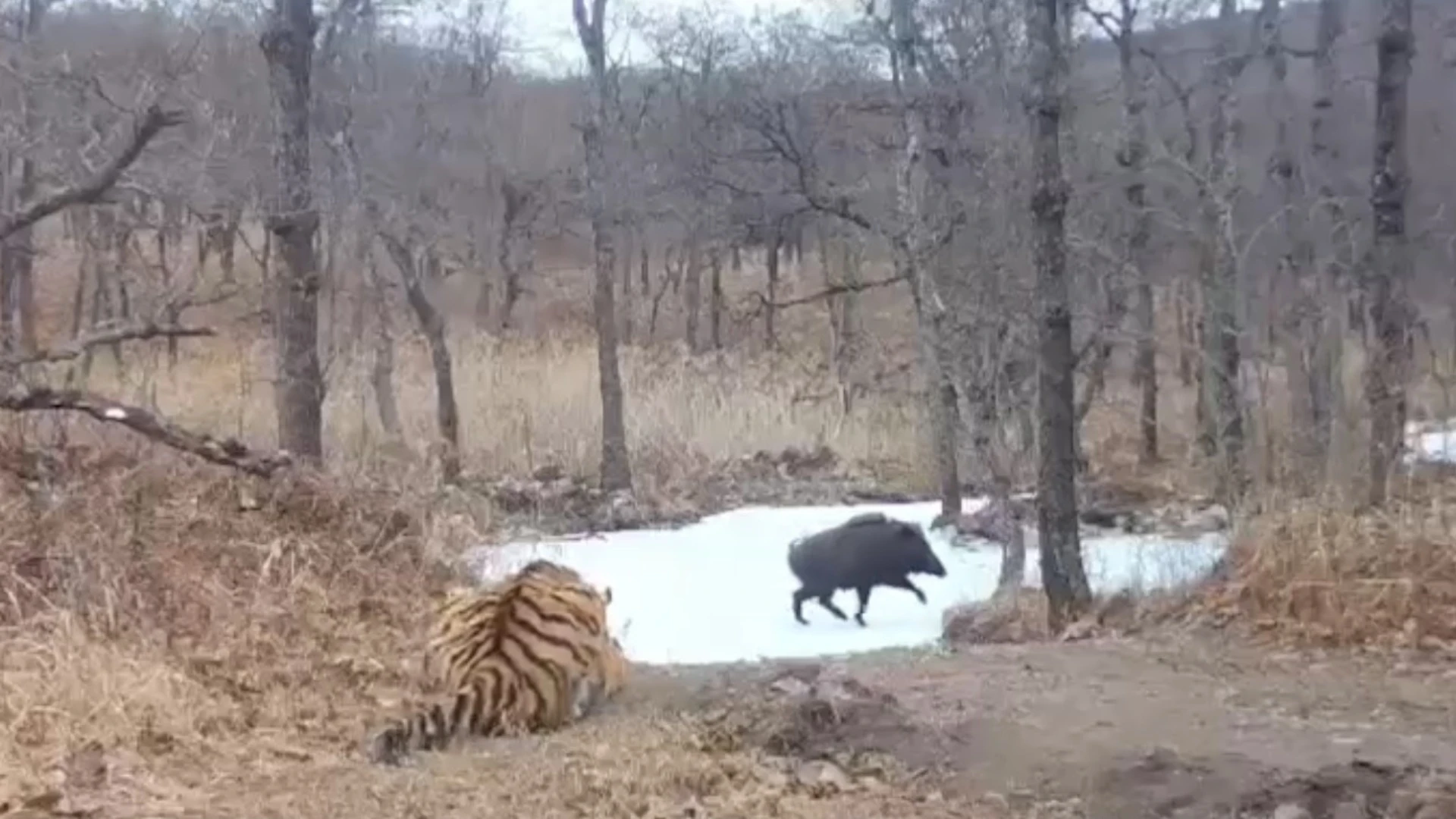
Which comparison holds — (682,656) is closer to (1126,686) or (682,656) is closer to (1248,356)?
(1126,686)

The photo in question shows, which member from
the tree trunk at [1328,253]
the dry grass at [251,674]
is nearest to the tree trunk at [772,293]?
the tree trunk at [1328,253]

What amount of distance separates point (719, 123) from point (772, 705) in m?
14.9

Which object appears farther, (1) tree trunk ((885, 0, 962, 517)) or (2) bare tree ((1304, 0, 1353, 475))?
(1) tree trunk ((885, 0, 962, 517))

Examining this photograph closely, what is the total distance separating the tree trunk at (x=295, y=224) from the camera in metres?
10.5

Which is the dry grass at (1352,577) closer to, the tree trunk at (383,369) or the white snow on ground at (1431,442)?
the white snow on ground at (1431,442)

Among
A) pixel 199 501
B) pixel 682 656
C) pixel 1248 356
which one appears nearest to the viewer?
pixel 199 501

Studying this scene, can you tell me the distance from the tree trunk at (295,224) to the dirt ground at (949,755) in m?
4.37

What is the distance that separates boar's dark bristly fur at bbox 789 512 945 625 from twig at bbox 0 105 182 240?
5.24m

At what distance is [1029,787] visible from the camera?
525 cm

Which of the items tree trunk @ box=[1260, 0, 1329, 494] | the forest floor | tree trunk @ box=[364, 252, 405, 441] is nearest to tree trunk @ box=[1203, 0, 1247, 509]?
tree trunk @ box=[1260, 0, 1329, 494]

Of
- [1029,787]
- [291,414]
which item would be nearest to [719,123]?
[291,414]

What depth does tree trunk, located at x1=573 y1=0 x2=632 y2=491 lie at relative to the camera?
1688 cm

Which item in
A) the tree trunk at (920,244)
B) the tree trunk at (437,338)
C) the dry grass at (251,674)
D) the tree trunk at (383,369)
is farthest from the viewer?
the tree trunk at (383,369)

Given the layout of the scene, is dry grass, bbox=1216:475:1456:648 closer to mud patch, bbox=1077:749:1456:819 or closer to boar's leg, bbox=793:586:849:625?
mud patch, bbox=1077:749:1456:819
